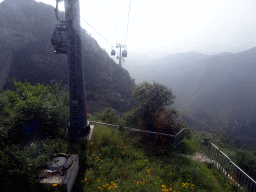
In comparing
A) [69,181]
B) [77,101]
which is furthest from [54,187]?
[77,101]

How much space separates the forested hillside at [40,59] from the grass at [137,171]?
17.9m

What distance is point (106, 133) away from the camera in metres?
6.59

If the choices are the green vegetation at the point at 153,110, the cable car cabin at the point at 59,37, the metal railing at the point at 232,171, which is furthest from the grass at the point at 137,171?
the cable car cabin at the point at 59,37

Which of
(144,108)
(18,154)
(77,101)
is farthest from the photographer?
(144,108)

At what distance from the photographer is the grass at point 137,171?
4.00 m

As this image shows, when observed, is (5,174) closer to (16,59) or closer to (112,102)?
(112,102)

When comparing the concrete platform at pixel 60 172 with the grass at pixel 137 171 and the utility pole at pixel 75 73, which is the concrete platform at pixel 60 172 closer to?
the grass at pixel 137 171

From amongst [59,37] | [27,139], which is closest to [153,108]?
[59,37]

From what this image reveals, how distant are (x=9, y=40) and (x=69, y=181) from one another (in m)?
33.0

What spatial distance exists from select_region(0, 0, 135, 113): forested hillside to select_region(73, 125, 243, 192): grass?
17928mm

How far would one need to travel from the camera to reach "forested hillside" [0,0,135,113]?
82.5 ft

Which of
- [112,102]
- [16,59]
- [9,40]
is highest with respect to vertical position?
[9,40]

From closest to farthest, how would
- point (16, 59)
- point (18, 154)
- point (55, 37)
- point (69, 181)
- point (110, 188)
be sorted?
point (18, 154)
point (69, 181)
point (110, 188)
point (55, 37)
point (16, 59)

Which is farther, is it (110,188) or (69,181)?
(110,188)
